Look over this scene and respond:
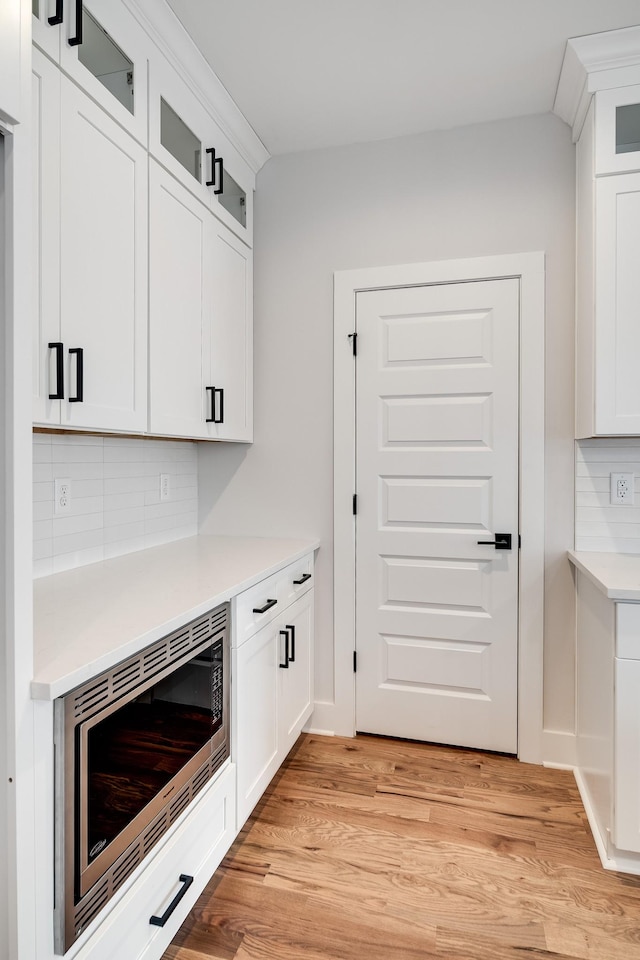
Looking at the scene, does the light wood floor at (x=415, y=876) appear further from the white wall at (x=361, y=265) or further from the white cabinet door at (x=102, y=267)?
the white cabinet door at (x=102, y=267)

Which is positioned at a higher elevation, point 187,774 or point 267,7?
point 267,7

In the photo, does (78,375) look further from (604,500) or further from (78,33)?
(604,500)

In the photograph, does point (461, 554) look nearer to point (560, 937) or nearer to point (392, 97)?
point (560, 937)

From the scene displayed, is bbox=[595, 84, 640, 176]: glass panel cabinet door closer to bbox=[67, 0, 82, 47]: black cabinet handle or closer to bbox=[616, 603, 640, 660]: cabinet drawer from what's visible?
bbox=[616, 603, 640, 660]: cabinet drawer

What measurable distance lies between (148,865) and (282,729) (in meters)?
0.93

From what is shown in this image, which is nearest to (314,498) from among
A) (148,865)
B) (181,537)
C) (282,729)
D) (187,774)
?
(181,537)

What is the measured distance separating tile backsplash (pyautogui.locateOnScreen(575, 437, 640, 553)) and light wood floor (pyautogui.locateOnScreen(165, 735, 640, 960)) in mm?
968

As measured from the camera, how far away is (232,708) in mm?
1719

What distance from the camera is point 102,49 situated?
158 centimetres

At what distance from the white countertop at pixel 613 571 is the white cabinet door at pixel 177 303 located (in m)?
1.48

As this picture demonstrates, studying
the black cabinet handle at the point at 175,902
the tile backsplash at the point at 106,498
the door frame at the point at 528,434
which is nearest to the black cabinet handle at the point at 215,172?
the door frame at the point at 528,434

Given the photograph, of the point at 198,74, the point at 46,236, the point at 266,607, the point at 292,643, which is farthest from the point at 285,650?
the point at 198,74

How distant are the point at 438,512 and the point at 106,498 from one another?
4.45 feet

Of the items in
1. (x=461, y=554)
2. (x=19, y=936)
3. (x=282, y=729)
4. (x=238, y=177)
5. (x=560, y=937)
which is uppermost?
(x=238, y=177)
